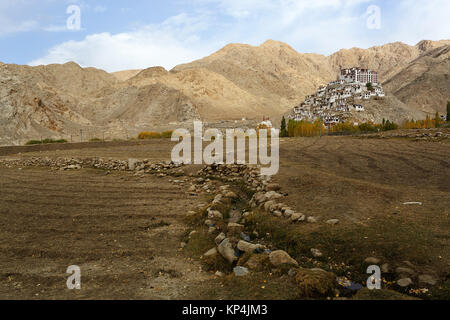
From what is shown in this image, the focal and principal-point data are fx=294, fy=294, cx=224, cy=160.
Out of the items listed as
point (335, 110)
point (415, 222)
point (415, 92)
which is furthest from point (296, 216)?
point (415, 92)

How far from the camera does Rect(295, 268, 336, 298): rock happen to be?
503 cm

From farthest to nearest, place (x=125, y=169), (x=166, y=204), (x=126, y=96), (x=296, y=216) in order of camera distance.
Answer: (x=126, y=96)
(x=125, y=169)
(x=166, y=204)
(x=296, y=216)

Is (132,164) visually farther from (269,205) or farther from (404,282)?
(404,282)

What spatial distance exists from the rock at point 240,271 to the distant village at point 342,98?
9978cm

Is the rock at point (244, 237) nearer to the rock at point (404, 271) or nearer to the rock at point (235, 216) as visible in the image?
the rock at point (235, 216)

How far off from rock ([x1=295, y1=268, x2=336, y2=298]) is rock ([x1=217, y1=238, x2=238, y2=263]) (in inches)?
71.9

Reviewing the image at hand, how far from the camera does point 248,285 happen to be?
18.1 ft

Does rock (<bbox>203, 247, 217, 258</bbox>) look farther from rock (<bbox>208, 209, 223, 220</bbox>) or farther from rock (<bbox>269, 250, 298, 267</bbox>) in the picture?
rock (<bbox>208, 209, 223, 220</bbox>)

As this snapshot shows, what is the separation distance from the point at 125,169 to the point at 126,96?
11525 cm

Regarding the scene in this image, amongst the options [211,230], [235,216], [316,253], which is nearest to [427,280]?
[316,253]

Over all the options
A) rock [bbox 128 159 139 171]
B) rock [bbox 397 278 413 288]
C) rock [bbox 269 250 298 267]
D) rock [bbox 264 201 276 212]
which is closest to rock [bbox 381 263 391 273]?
rock [bbox 397 278 413 288]

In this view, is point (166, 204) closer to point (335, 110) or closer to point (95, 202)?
point (95, 202)

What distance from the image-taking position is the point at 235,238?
8.20 meters

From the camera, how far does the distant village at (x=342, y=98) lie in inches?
4254
